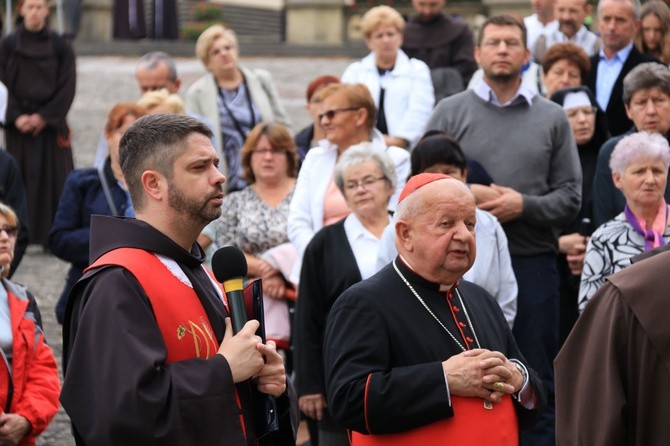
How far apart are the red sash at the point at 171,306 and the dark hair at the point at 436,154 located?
9.25 feet

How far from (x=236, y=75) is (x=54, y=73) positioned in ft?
12.5

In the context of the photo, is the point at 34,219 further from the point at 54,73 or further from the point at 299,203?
the point at 299,203

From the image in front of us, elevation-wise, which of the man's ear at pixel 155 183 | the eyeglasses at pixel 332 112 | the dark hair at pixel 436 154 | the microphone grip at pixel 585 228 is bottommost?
the microphone grip at pixel 585 228

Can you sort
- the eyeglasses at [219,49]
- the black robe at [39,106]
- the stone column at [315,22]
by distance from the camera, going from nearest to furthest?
1. the eyeglasses at [219,49]
2. the black robe at [39,106]
3. the stone column at [315,22]

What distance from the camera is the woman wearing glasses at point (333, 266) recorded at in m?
7.23

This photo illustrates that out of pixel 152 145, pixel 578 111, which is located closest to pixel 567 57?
pixel 578 111

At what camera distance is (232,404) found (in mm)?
4484

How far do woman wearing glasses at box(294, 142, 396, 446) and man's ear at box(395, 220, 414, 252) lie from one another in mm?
1634

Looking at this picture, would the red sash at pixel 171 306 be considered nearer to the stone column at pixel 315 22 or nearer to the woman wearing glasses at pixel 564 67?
the woman wearing glasses at pixel 564 67

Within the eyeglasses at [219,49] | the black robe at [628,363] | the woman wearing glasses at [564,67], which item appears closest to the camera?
the black robe at [628,363]

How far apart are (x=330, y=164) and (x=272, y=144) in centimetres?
66

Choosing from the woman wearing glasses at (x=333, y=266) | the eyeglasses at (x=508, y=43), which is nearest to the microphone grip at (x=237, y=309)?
the woman wearing glasses at (x=333, y=266)

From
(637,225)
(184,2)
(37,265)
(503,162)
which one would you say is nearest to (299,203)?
(503,162)

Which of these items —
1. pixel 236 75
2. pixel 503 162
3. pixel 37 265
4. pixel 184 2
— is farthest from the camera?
pixel 184 2
